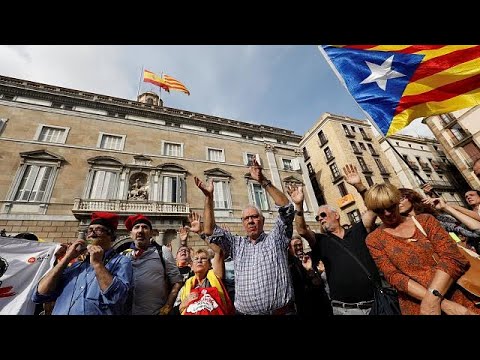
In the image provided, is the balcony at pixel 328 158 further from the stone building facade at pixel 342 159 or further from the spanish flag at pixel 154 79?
the spanish flag at pixel 154 79

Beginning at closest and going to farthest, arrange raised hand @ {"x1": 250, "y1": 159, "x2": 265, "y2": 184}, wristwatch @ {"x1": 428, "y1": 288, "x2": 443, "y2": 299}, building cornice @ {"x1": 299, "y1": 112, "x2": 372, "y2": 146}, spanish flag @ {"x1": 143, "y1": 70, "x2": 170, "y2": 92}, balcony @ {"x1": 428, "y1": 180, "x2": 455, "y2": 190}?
wristwatch @ {"x1": 428, "y1": 288, "x2": 443, "y2": 299} → raised hand @ {"x1": 250, "y1": 159, "x2": 265, "y2": 184} → spanish flag @ {"x1": 143, "y1": 70, "x2": 170, "y2": 92} → building cornice @ {"x1": 299, "y1": 112, "x2": 372, "y2": 146} → balcony @ {"x1": 428, "y1": 180, "x2": 455, "y2": 190}

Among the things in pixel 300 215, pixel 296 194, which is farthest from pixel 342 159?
pixel 300 215

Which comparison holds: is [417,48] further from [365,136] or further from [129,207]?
[365,136]

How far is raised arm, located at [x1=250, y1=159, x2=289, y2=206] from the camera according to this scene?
2.70 m

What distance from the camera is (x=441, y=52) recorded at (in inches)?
137

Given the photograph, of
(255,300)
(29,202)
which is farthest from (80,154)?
(255,300)

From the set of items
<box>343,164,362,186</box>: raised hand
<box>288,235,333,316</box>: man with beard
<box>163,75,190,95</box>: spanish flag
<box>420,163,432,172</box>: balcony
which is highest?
<box>163,75,190,95</box>: spanish flag

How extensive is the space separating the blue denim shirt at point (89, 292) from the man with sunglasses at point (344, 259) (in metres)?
1.84

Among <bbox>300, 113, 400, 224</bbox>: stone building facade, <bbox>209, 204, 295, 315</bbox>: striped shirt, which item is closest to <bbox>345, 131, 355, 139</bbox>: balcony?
<bbox>300, 113, 400, 224</bbox>: stone building facade

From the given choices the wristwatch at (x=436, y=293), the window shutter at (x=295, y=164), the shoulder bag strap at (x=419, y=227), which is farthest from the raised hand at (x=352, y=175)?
the window shutter at (x=295, y=164)

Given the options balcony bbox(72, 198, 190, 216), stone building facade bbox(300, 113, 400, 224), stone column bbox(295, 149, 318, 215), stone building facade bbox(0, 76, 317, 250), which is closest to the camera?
stone building facade bbox(0, 76, 317, 250)

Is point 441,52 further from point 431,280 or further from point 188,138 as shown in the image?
point 188,138

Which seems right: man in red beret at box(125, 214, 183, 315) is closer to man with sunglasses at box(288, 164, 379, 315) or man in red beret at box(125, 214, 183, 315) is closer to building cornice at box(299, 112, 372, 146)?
man with sunglasses at box(288, 164, 379, 315)

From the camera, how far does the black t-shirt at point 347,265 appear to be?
235 centimetres
